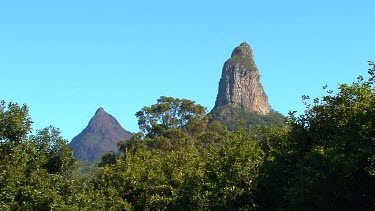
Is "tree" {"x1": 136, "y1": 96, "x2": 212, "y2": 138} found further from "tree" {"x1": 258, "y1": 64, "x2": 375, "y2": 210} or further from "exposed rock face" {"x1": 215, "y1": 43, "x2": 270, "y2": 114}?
"exposed rock face" {"x1": 215, "y1": 43, "x2": 270, "y2": 114}

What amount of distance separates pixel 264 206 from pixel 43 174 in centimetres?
868

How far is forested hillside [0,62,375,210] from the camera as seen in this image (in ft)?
53.2

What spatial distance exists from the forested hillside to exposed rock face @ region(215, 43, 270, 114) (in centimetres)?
15960

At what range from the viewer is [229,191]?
21234mm

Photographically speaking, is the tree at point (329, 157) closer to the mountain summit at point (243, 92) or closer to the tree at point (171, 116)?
the tree at point (171, 116)

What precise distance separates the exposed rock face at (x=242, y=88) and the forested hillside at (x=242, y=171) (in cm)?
15960

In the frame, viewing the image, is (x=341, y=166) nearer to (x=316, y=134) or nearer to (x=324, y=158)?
(x=324, y=158)

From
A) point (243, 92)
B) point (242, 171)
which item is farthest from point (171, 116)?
point (243, 92)

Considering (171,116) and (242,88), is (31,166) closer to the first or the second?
(171,116)

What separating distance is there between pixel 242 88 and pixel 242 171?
563ft

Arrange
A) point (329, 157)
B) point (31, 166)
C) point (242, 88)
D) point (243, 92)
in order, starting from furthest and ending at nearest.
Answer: point (242, 88)
point (243, 92)
point (31, 166)
point (329, 157)

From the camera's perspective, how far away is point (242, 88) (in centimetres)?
19188

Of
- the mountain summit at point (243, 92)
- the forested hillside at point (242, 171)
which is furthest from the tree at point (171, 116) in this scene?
the mountain summit at point (243, 92)

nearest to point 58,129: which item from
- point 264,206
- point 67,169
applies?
point 67,169
